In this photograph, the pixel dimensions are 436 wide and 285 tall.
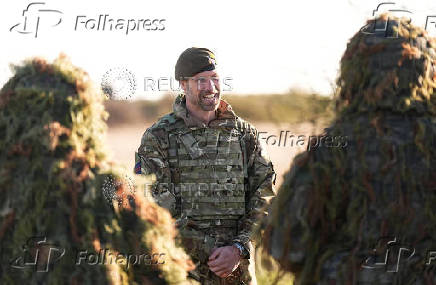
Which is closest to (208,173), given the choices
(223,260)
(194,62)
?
(223,260)

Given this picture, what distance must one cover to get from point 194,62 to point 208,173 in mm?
982

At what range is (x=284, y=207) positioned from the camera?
4.91 m

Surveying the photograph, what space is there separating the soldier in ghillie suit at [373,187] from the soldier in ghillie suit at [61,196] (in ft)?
3.74

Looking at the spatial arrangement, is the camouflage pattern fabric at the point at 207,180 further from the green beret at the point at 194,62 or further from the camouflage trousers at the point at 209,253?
the green beret at the point at 194,62

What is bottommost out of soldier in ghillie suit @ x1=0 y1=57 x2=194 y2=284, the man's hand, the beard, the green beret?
the man's hand

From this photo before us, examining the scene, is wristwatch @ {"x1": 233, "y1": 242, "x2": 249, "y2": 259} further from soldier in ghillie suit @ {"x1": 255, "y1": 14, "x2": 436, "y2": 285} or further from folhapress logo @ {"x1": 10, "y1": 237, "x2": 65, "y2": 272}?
folhapress logo @ {"x1": 10, "y1": 237, "x2": 65, "y2": 272}

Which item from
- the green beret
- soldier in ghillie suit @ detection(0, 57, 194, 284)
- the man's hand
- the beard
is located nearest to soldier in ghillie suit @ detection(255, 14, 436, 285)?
soldier in ghillie suit @ detection(0, 57, 194, 284)

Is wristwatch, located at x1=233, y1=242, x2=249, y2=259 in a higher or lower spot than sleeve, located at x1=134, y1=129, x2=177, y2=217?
lower

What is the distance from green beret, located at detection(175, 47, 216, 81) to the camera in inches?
257

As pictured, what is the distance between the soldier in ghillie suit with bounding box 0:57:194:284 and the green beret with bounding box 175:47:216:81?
2.43m

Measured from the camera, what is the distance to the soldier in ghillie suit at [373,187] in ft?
15.7

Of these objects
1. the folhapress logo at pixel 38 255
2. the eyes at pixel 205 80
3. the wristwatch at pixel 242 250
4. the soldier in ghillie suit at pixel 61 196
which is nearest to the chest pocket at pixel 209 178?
the wristwatch at pixel 242 250

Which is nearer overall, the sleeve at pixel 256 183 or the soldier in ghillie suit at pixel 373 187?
the soldier in ghillie suit at pixel 373 187

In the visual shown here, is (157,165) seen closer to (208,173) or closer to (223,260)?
(208,173)
